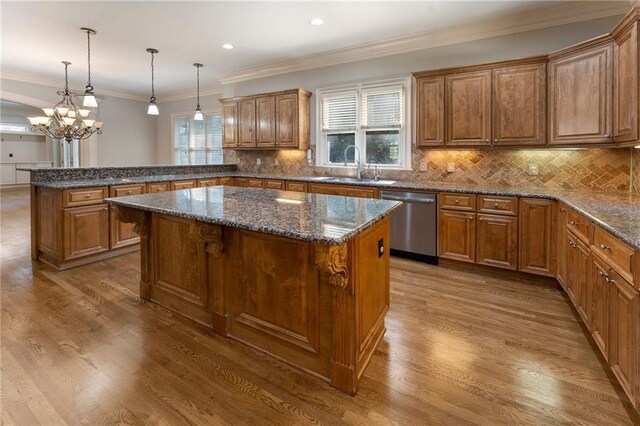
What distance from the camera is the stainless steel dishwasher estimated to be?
3990 millimetres

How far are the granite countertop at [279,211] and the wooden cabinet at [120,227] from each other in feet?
5.66

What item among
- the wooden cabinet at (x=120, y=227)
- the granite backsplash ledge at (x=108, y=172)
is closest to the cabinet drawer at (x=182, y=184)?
the wooden cabinet at (x=120, y=227)

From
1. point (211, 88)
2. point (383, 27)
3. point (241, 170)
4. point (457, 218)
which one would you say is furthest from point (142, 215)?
point (211, 88)

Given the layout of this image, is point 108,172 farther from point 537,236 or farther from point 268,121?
point 537,236

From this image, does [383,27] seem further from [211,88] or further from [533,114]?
[211,88]

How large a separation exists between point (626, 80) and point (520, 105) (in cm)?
100

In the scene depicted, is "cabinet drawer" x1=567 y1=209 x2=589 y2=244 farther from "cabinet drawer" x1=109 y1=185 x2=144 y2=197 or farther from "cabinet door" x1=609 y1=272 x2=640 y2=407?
"cabinet drawer" x1=109 y1=185 x2=144 y2=197

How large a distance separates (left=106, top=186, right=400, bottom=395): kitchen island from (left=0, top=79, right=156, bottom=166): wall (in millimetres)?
6068

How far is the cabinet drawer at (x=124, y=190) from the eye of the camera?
4.22m

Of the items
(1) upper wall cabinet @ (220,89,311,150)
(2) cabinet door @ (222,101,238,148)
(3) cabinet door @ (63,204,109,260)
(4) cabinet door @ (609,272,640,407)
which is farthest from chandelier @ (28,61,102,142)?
(4) cabinet door @ (609,272,640,407)

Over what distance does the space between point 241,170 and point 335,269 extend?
213 inches

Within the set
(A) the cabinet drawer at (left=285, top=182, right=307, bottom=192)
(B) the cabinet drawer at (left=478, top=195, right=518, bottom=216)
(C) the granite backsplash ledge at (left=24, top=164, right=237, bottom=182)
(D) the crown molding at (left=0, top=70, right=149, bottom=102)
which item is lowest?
(B) the cabinet drawer at (left=478, top=195, right=518, bottom=216)

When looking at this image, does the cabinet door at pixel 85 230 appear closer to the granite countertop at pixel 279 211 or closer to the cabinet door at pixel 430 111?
the granite countertop at pixel 279 211

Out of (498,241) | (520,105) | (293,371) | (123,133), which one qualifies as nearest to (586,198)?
(498,241)
